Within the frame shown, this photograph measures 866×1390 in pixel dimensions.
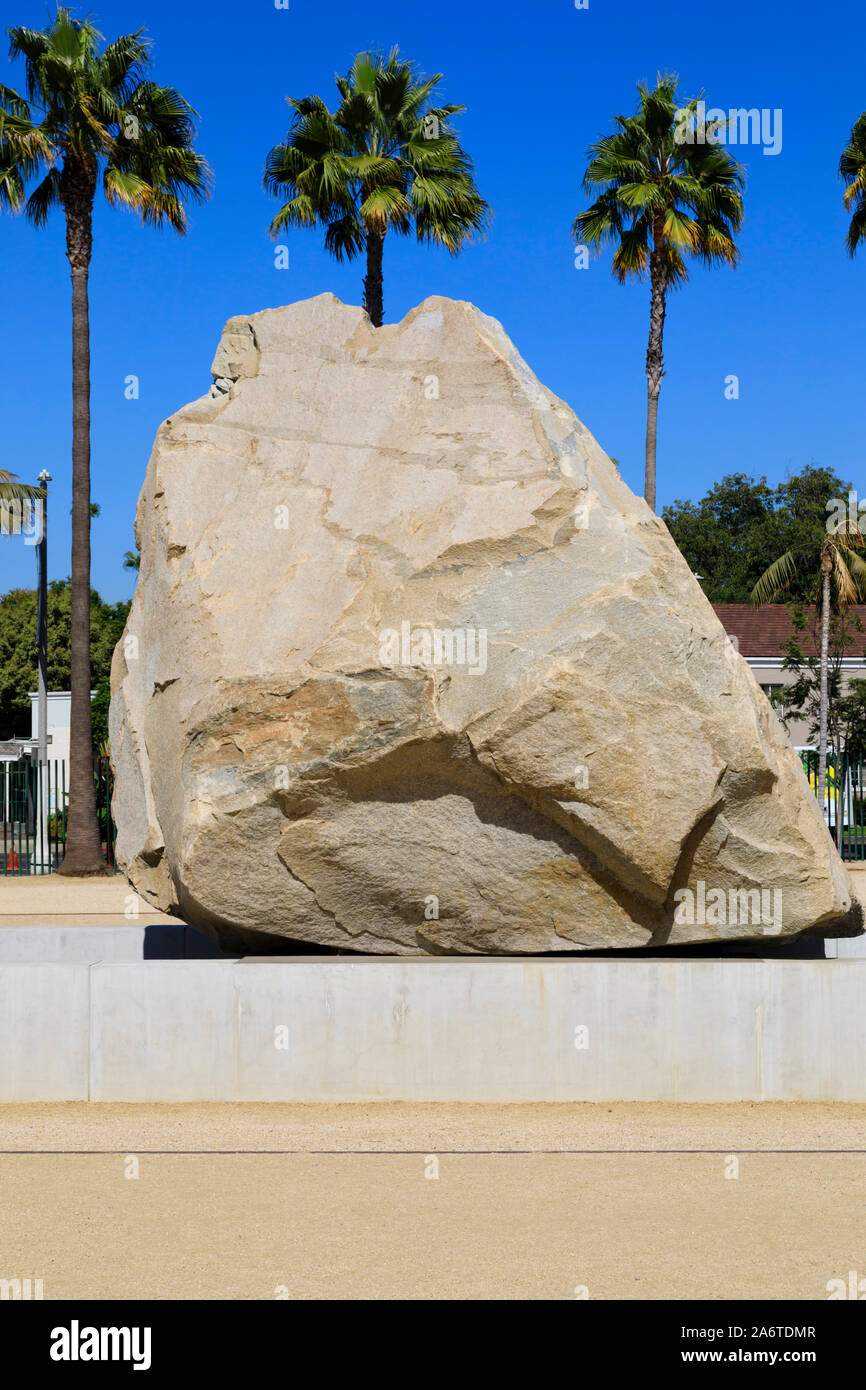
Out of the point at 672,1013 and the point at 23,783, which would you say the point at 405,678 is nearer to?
the point at 672,1013

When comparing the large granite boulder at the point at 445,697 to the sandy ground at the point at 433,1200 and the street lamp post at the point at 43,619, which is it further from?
the street lamp post at the point at 43,619

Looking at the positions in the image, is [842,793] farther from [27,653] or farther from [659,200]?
[27,653]

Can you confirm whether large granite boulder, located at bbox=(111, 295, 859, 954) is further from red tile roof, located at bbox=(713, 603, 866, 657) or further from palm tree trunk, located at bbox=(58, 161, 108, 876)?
red tile roof, located at bbox=(713, 603, 866, 657)

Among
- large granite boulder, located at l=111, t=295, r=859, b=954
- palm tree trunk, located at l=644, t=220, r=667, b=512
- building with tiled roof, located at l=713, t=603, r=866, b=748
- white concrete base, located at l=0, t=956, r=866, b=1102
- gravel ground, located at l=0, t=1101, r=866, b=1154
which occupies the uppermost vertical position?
palm tree trunk, located at l=644, t=220, r=667, b=512

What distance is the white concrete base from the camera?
6.77 meters

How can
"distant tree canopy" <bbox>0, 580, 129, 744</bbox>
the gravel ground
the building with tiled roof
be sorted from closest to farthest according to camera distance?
1. the gravel ground
2. the building with tiled roof
3. "distant tree canopy" <bbox>0, 580, 129, 744</bbox>

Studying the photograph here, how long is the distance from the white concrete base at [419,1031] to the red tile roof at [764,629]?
29.5 metres

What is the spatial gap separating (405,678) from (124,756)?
2050 mm

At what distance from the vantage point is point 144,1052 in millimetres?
6801

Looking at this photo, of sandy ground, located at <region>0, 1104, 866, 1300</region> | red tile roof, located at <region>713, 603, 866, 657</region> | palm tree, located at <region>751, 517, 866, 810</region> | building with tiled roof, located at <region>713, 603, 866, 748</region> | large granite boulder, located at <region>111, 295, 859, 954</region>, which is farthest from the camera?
red tile roof, located at <region>713, 603, 866, 657</region>

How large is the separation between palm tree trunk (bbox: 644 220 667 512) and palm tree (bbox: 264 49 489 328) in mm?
3201

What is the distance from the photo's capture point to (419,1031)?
6.78 metres

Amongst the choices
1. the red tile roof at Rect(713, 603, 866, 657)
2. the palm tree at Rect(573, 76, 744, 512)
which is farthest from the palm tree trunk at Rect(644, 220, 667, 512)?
the red tile roof at Rect(713, 603, 866, 657)

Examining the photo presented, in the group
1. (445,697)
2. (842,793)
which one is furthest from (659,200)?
(445,697)
